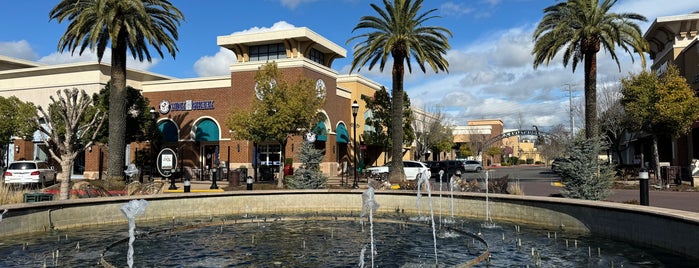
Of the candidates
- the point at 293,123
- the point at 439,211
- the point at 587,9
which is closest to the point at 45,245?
the point at 439,211

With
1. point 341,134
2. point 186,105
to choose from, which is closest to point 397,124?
point 341,134

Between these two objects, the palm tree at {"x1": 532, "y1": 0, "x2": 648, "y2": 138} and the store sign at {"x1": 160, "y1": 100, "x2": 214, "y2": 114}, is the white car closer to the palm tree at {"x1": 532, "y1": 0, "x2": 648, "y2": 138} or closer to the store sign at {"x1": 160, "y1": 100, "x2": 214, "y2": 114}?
the palm tree at {"x1": 532, "y1": 0, "x2": 648, "y2": 138}

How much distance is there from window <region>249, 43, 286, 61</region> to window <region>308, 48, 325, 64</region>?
263 centimetres

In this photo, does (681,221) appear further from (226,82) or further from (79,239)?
(226,82)

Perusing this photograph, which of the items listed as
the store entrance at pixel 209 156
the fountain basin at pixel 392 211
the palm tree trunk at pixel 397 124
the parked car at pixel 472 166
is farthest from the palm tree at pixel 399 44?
the parked car at pixel 472 166

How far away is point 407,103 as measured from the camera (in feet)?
151

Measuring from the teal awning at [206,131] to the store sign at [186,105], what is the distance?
3.94 ft

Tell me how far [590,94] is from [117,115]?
23735 mm

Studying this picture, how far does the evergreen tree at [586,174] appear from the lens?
16.2 meters

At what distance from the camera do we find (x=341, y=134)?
147 feet

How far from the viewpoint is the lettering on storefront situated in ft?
139

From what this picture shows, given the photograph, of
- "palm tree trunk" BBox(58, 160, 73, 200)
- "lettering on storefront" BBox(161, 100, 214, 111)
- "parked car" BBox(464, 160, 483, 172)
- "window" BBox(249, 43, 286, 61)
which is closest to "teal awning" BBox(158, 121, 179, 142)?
"lettering on storefront" BBox(161, 100, 214, 111)

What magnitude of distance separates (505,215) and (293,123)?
15718mm

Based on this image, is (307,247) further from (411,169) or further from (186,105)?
(186,105)
